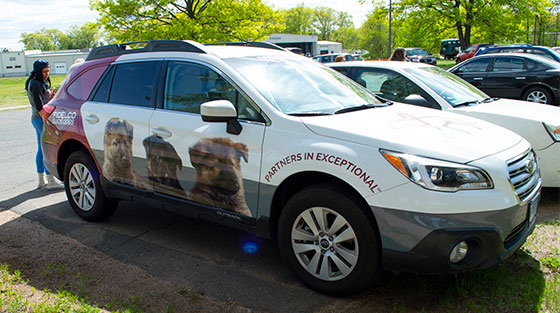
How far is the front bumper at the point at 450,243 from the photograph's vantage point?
2.86 m

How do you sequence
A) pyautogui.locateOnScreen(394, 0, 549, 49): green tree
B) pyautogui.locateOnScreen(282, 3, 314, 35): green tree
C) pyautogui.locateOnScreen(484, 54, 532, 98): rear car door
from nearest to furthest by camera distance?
pyautogui.locateOnScreen(484, 54, 532, 98): rear car door < pyautogui.locateOnScreen(394, 0, 549, 49): green tree < pyautogui.locateOnScreen(282, 3, 314, 35): green tree

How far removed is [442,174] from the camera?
114 inches

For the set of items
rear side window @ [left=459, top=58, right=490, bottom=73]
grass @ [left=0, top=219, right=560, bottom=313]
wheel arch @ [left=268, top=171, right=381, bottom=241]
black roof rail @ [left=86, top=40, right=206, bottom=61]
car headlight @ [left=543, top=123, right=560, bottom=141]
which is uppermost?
black roof rail @ [left=86, top=40, right=206, bottom=61]

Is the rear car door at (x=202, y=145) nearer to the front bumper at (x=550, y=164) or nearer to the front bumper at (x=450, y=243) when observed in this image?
the front bumper at (x=450, y=243)

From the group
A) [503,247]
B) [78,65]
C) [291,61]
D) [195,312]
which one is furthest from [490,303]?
[78,65]

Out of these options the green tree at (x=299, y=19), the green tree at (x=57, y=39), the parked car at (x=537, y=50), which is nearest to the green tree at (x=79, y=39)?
the green tree at (x=57, y=39)

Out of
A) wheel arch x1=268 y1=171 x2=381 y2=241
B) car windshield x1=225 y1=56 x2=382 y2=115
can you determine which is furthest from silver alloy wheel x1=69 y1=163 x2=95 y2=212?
wheel arch x1=268 y1=171 x2=381 y2=241

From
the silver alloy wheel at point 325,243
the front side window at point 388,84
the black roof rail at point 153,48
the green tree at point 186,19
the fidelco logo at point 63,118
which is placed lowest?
the silver alloy wheel at point 325,243

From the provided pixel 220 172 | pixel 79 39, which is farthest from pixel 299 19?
→ pixel 220 172

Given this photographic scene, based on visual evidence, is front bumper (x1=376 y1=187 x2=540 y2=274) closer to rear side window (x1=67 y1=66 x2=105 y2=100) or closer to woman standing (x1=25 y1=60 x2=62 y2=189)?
rear side window (x1=67 y1=66 x2=105 y2=100)

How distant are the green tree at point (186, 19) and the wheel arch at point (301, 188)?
2356 centimetres

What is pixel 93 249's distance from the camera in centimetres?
440

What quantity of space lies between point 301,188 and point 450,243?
3.71 feet

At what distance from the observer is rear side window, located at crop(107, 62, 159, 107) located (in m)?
4.41
